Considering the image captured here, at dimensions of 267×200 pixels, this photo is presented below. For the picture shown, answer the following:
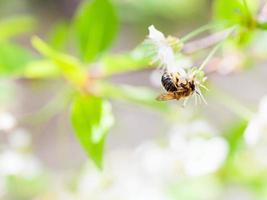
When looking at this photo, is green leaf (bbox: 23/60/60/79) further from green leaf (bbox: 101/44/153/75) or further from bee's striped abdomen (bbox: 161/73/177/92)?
bee's striped abdomen (bbox: 161/73/177/92)

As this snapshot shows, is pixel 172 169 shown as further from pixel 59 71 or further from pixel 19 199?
pixel 19 199

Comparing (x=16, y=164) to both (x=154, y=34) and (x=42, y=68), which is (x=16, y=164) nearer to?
(x=42, y=68)

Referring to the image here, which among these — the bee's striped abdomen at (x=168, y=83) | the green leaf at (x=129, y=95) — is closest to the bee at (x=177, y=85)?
the bee's striped abdomen at (x=168, y=83)

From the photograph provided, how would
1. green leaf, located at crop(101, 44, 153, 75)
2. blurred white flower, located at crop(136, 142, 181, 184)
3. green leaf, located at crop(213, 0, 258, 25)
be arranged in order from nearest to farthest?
green leaf, located at crop(213, 0, 258, 25) → green leaf, located at crop(101, 44, 153, 75) → blurred white flower, located at crop(136, 142, 181, 184)

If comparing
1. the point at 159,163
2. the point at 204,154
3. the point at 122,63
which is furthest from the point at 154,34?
the point at 159,163

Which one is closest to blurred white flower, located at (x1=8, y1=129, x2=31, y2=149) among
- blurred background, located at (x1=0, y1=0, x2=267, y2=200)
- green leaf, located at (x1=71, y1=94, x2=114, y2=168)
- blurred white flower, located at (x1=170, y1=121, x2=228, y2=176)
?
blurred background, located at (x1=0, y1=0, x2=267, y2=200)

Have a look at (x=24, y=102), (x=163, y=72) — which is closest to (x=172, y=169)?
(x=163, y=72)

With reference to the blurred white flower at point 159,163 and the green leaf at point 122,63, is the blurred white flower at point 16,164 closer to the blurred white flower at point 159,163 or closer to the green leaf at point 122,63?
the blurred white flower at point 159,163
